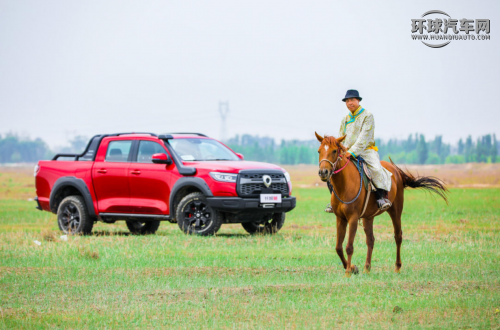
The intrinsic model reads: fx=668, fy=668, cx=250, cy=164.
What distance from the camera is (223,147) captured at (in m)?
16.6

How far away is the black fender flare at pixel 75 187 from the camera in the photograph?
Result: 1598 centimetres

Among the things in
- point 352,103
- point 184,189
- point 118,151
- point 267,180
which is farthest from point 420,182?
point 118,151

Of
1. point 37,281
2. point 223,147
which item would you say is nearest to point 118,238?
point 223,147

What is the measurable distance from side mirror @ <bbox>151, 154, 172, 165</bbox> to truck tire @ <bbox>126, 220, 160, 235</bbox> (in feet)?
8.39

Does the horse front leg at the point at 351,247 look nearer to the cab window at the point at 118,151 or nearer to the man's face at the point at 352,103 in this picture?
the man's face at the point at 352,103

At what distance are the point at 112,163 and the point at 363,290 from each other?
8897mm

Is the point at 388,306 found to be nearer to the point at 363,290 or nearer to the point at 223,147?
the point at 363,290

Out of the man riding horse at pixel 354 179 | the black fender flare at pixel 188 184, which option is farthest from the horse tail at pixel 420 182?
the black fender flare at pixel 188 184

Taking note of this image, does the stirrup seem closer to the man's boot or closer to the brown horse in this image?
the man's boot

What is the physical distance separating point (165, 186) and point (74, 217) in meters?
2.76

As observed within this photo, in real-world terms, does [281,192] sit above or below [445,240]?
above

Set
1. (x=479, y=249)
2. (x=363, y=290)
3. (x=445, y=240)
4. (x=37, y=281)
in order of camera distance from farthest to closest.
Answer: (x=445, y=240) → (x=479, y=249) → (x=37, y=281) → (x=363, y=290)

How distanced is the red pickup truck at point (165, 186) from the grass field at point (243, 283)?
0.63 m

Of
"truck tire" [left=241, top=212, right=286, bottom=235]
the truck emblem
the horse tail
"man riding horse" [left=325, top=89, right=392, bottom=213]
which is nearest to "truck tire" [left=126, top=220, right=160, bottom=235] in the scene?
"truck tire" [left=241, top=212, right=286, bottom=235]
